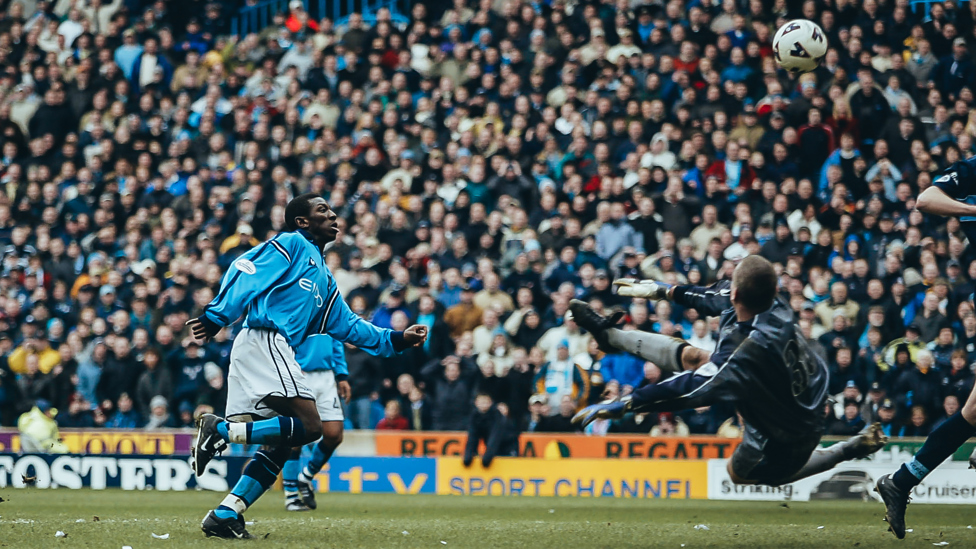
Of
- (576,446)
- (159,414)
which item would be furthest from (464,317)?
(159,414)

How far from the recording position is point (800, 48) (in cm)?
1075

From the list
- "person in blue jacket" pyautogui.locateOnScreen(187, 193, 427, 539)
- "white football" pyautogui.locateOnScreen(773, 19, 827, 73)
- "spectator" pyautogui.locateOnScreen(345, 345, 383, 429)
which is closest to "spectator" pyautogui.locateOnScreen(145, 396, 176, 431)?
"spectator" pyautogui.locateOnScreen(345, 345, 383, 429)

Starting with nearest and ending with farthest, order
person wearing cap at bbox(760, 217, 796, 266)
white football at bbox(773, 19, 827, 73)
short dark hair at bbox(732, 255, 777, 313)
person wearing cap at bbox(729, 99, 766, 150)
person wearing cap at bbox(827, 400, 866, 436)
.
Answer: short dark hair at bbox(732, 255, 777, 313) < white football at bbox(773, 19, 827, 73) < person wearing cap at bbox(827, 400, 866, 436) < person wearing cap at bbox(760, 217, 796, 266) < person wearing cap at bbox(729, 99, 766, 150)

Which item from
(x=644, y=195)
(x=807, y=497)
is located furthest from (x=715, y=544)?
(x=644, y=195)

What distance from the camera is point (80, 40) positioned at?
21391 mm

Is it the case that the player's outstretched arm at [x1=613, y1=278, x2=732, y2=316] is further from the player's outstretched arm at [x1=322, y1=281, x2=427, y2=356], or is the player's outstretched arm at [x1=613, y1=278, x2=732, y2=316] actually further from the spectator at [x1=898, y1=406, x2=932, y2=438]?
the spectator at [x1=898, y1=406, x2=932, y2=438]

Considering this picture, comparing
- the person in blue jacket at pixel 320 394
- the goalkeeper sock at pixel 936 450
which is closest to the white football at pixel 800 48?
the goalkeeper sock at pixel 936 450

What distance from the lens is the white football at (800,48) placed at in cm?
1070

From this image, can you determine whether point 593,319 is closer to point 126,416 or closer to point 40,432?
point 126,416

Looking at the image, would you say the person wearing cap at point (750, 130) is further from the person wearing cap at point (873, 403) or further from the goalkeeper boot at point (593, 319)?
the goalkeeper boot at point (593, 319)

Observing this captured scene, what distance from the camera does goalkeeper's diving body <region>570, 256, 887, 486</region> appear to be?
6922 millimetres

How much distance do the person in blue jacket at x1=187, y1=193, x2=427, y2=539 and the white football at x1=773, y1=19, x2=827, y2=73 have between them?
461 centimetres

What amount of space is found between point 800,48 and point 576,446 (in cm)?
563

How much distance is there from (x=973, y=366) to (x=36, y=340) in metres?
11.9
